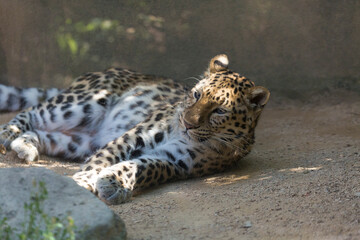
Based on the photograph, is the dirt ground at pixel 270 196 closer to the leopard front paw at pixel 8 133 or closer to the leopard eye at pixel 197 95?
→ the leopard front paw at pixel 8 133

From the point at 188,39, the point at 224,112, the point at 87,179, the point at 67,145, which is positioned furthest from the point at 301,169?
the point at 188,39

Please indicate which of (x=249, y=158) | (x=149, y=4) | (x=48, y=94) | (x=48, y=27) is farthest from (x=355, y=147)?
(x=48, y=27)

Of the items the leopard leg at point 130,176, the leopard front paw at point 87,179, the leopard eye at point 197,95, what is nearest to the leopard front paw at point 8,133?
the leopard front paw at point 87,179

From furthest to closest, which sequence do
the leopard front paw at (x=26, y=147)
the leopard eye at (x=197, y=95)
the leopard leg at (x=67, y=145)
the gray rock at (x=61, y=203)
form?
the leopard leg at (x=67, y=145), the leopard front paw at (x=26, y=147), the leopard eye at (x=197, y=95), the gray rock at (x=61, y=203)

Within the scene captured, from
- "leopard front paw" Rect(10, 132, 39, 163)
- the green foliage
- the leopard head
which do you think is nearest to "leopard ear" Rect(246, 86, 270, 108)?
the leopard head

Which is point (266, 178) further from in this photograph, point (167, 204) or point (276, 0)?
point (276, 0)

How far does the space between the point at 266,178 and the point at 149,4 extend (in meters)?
4.23

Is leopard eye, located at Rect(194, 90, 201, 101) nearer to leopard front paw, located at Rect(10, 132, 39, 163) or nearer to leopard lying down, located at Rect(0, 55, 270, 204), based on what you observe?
leopard lying down, located at Rect(0, 55, 270, 204)

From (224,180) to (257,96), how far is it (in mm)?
1033

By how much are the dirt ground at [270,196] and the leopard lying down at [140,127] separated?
23 cm

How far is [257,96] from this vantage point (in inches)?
257

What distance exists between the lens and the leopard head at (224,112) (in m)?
6.33

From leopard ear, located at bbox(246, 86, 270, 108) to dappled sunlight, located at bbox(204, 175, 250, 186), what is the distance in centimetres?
84

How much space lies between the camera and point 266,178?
20.9ft
